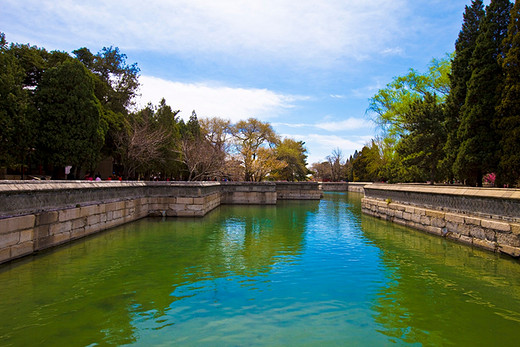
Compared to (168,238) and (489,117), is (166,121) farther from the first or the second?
(489,117)

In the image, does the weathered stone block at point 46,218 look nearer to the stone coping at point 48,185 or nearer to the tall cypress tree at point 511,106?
the stone coping at point 48,185

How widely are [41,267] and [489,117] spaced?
18.6 metres

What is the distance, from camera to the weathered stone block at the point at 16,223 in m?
6.86

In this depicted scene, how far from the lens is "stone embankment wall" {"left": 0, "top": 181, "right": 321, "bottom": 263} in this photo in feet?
23.8

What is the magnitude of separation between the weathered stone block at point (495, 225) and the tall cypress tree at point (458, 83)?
30.9 ft

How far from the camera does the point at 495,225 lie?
29.5 feet

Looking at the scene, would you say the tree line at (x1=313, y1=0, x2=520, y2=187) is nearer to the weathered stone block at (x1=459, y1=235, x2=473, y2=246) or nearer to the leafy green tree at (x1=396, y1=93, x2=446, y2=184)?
the leafy green tree at (x1=396, y1=93, x2=446, y2=184)

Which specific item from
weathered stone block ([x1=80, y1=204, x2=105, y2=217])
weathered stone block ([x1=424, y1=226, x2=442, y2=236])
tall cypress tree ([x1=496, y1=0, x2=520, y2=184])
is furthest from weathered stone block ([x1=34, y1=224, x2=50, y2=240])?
tall cypress tree ([x1=496, y1=0, x2=520, y2=184])

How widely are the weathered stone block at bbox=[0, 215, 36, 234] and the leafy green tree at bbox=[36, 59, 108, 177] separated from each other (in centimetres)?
1218

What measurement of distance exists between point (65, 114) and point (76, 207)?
11.0 meters

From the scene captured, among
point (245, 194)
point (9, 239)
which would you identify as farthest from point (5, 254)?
point (245, 194)

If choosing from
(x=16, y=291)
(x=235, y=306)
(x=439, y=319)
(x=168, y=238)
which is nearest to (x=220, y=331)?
(x=235, y=306)

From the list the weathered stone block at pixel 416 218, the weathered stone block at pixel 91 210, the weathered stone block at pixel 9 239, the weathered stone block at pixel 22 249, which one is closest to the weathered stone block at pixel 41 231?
the weathered stone block at pixel 22 249

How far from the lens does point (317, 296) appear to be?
19.0 feet
